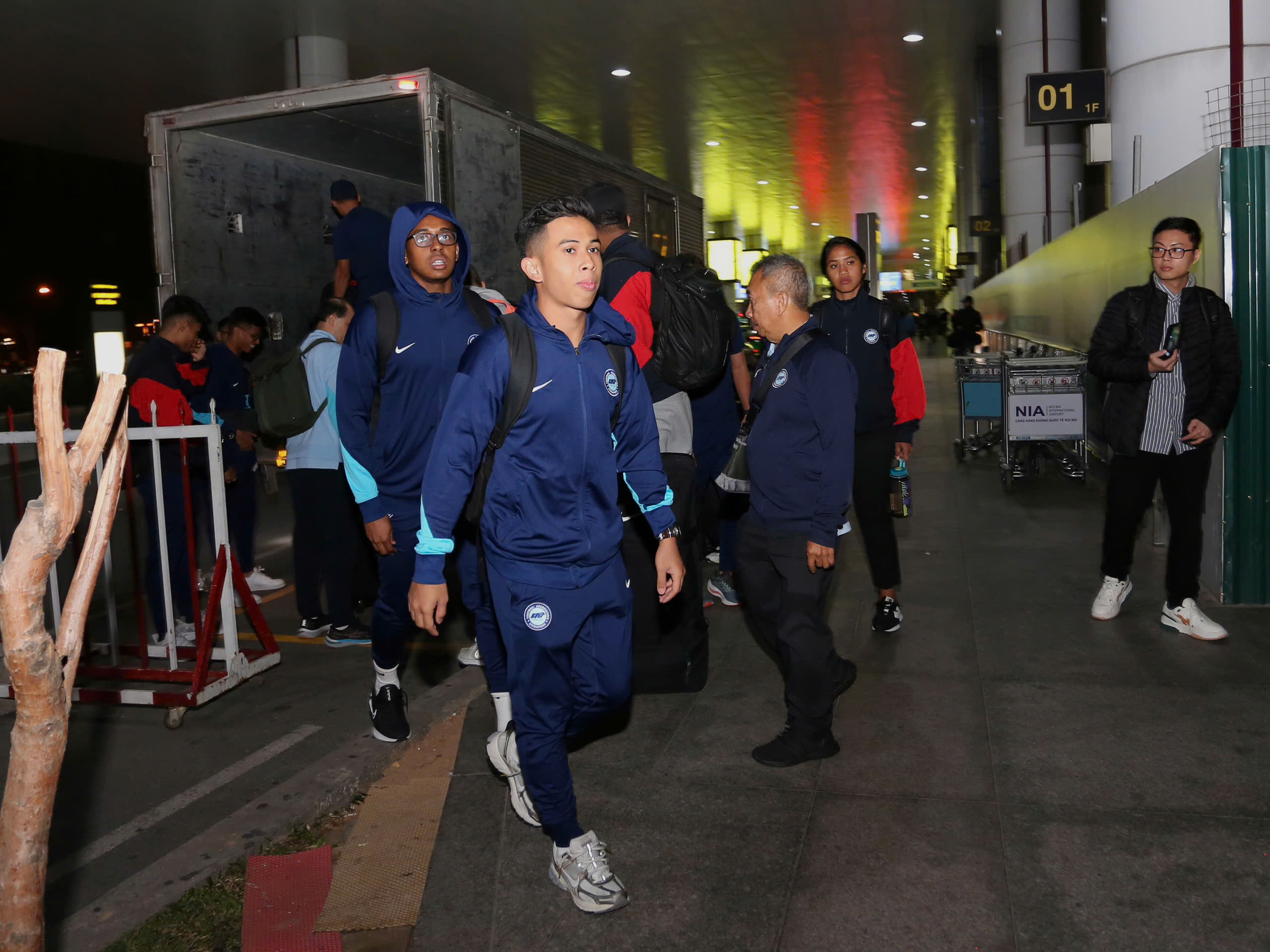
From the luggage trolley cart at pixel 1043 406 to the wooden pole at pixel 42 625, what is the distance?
9445mm

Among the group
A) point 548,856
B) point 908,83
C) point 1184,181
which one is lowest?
point 548,856

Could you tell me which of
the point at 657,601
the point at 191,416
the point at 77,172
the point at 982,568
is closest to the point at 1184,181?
the point at 982,568

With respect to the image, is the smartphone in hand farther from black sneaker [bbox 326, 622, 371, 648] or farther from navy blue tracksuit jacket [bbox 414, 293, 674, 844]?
black sneaker [bbox 326, 622, 371, 648]

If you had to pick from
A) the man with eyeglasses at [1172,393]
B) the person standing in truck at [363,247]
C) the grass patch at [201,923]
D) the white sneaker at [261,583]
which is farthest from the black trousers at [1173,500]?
the white sneaker at [261,583]

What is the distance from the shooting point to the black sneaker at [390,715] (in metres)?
4.58

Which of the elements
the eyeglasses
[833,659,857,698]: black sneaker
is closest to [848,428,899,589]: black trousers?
[833,659,857,698]: black sneaker

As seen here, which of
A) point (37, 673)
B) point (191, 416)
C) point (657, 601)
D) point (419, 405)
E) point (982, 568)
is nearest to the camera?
point (37, 673)

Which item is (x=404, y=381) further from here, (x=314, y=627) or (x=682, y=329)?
(x=314, y=627)

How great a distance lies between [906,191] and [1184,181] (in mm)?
30586

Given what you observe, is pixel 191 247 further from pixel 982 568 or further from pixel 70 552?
pixel 982 568

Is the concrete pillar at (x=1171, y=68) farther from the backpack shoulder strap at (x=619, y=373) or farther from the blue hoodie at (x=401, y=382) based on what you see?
the backpack shoulder strap at (x=619, y=373)

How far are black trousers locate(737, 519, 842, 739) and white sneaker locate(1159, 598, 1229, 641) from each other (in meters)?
2.37

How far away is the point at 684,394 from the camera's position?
508 centimetres

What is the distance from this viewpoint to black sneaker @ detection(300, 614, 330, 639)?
6453mm
